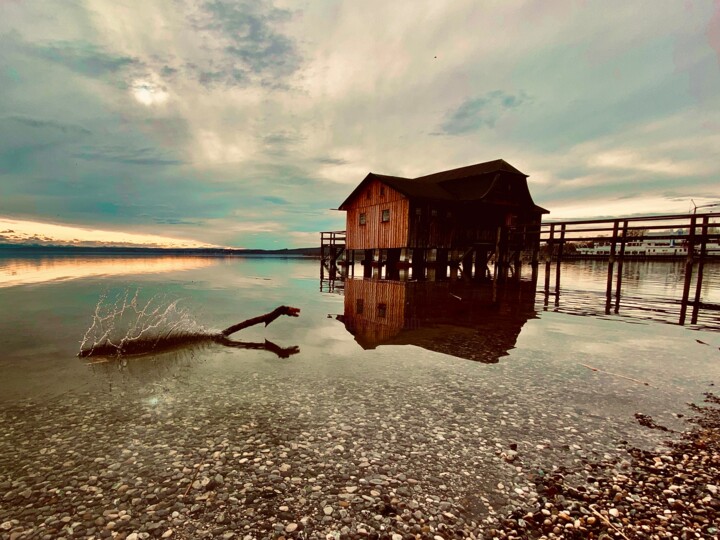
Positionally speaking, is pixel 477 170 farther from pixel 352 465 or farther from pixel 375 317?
pixel 352 465

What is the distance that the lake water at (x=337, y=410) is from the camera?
4.24 m

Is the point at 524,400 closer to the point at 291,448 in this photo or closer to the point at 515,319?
the point at 291,448

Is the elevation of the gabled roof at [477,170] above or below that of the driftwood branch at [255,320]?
above

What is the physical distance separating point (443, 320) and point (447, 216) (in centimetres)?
2438

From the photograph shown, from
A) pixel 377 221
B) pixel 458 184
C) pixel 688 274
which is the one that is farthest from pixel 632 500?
pixel 458 184

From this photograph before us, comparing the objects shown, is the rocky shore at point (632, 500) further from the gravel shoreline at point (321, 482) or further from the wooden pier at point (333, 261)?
the wooden pier at point (333, 261)

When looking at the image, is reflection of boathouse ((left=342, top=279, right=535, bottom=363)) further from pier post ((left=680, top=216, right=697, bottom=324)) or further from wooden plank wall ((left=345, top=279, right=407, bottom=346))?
pier post ((left=680, top=216, right=697, bottom=324))

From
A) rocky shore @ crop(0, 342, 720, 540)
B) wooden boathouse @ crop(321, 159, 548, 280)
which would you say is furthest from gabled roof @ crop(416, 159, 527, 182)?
rocky shore @ crop(0, 342, 720, 540)

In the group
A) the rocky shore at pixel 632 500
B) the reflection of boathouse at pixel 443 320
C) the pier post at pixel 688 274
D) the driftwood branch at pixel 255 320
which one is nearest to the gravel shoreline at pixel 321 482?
the rocky shore at pixel 632 500

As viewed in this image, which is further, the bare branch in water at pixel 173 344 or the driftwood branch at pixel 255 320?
the driftwood branch at pixel 255 320

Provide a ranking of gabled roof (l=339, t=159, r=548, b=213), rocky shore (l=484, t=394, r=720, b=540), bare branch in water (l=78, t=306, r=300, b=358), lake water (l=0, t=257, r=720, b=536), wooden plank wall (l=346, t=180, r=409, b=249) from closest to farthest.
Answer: rocky shore (l=484, t=394, r=720, b=540)
lake water (l=0, t=257, r=720, b=536)
bare branch in water (l=78, t=306, r=300, b=358)
wooden plank wall (l=346, t=180, r=409, b=249)
gabled roof (l=339, t=159, r=548, b=213)

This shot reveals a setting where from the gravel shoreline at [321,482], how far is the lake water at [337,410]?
0.03 m

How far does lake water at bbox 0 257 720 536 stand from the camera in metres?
4.24

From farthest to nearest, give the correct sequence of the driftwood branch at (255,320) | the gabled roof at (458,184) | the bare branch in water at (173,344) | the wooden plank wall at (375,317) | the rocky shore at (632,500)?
the gabled roof at (458,184)
the wooden plank wall at (375,317)
the driftwood branch at (255,320)
the bare branch in water at (173,344)
the rocky shore at (632,500)
